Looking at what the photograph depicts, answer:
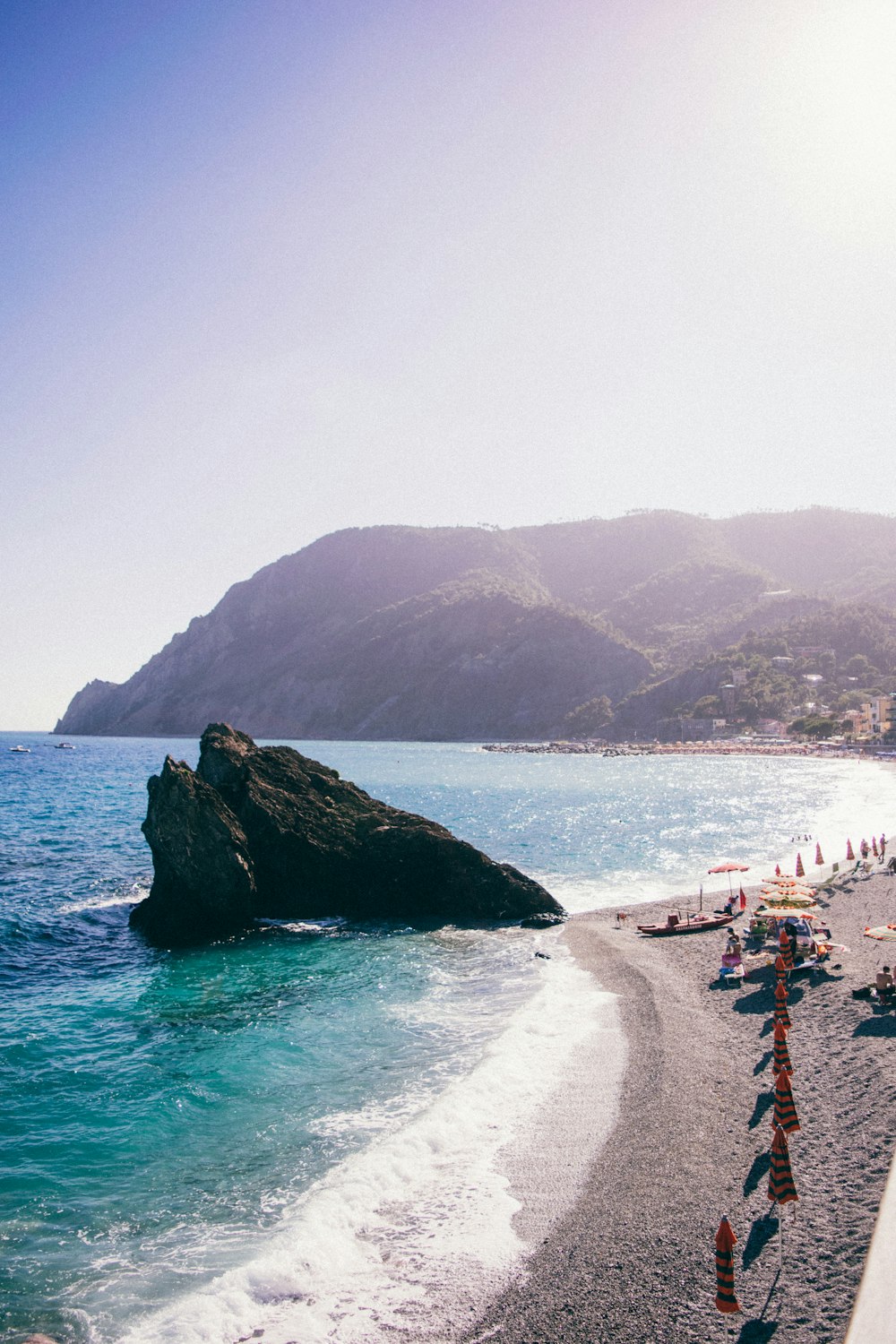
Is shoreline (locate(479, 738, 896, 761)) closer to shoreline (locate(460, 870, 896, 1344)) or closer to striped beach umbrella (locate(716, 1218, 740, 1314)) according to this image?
shoreline (locate(460, 870, 896, 1344))

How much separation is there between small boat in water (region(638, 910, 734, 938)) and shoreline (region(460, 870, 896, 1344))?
658cm

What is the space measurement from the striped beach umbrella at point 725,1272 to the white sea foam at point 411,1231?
272 centimetres

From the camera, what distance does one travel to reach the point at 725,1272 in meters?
7.83

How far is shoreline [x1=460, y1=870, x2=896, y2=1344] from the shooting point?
27.6 ft

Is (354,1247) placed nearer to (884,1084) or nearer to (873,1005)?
(884,1084)

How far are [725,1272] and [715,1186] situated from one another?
11.0ft

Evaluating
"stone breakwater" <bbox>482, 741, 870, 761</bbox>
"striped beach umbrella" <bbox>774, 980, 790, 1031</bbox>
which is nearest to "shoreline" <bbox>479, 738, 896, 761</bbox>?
"stone breakwater" <bbox>482, 741, 870, 761</bbox>

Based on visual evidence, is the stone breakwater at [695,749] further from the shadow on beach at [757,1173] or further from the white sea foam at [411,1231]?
the shadow on beach at [757,1173]

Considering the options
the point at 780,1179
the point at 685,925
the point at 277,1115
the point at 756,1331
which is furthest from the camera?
the point at 685,925

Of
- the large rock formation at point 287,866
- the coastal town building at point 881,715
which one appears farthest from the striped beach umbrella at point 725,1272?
the coastal town building at point 881,715

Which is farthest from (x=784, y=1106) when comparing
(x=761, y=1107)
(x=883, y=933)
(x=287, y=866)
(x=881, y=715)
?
(x=881, y=715)

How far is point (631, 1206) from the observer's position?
34.8 feet

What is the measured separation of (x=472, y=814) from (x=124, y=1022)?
141ft

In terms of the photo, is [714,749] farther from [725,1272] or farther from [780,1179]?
[725,1272]
